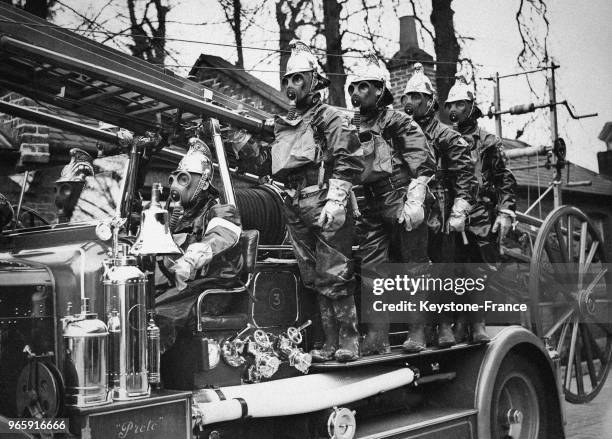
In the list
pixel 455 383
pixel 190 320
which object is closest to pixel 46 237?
pixel 190 320

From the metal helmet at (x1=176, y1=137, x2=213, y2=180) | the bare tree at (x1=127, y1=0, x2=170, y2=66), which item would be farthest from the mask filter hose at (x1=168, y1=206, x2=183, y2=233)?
the bare tree at (x1=127, y1=0, x2=170, y2=66)

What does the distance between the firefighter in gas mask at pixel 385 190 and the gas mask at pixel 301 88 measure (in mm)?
510

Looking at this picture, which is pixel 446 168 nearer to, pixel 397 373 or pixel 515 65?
pixel 397 373

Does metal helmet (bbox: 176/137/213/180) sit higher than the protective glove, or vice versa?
metal helmet (bbox: 176/137/213/180)

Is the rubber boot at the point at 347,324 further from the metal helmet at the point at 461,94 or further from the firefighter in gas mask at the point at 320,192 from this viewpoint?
the metal helmet at the point at 461,94

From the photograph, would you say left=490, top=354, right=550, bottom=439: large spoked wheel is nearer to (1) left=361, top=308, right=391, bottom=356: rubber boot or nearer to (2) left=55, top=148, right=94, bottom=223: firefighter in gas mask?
(1) left=361, top=308, right=391, bottom=356: rubber boot

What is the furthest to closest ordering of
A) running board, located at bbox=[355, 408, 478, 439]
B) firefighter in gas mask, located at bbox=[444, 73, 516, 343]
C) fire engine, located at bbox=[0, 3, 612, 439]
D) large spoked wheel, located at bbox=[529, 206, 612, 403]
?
large spoked wheel, located at bbox=[529, 206, 612, 403] < firefighter in gas mask, located at bbox=[444, 73, 516, 343] < running board, located at bbox=[355, 408, 478, 439] < fire engine, located at bbox=[0, 3, 612, 439]

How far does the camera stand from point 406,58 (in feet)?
42.1

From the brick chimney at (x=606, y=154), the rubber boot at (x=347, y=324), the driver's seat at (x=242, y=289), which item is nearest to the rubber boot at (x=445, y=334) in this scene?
the rubber boot at (x=347, y=324)

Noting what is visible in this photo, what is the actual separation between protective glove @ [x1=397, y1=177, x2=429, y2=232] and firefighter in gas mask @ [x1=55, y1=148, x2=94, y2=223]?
6.39 ft

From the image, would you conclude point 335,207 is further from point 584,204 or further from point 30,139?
point 584,204

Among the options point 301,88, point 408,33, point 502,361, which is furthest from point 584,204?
point 301,88

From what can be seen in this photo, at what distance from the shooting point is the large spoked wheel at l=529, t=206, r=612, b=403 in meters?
7.12

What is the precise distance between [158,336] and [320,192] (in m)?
1.41
